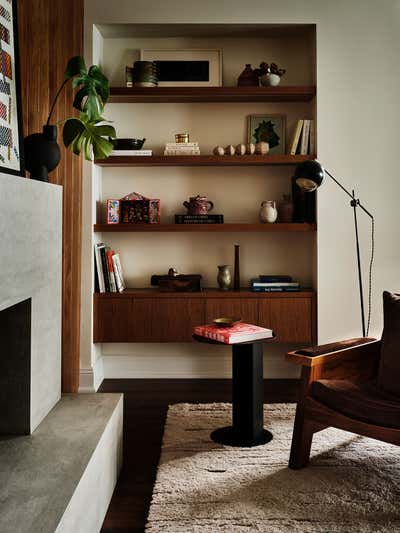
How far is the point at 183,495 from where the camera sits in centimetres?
241

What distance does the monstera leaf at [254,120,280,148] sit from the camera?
4.33 m

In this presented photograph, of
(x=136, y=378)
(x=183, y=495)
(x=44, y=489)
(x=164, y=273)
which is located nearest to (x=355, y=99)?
(x=164, y=273)

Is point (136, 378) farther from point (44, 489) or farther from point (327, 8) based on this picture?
point (327, 8)

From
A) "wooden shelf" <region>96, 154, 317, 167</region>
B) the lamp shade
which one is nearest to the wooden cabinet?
"wooden shelf" <region>96, 154, 317, 167</region>

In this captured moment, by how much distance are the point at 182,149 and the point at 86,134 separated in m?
0.97

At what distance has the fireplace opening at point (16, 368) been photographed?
7.49 ft

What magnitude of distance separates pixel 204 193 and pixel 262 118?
0.69m

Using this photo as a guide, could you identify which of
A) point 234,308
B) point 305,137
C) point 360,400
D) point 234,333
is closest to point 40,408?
point 234,333

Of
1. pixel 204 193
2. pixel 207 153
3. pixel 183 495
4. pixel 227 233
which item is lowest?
pixel 183 495

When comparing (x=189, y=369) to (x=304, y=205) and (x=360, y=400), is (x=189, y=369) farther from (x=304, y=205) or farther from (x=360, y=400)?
(x=360, y=400)

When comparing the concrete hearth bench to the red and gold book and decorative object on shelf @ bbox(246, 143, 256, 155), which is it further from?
decorative object on shelf @ bbox(246, 143, 256, 155)

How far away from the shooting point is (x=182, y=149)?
414 centimetres

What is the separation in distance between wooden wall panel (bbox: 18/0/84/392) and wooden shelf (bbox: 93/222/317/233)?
1.06ft

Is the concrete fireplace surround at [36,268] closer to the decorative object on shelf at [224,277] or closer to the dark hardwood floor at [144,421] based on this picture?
the dark hardwood floor at [144,421]
